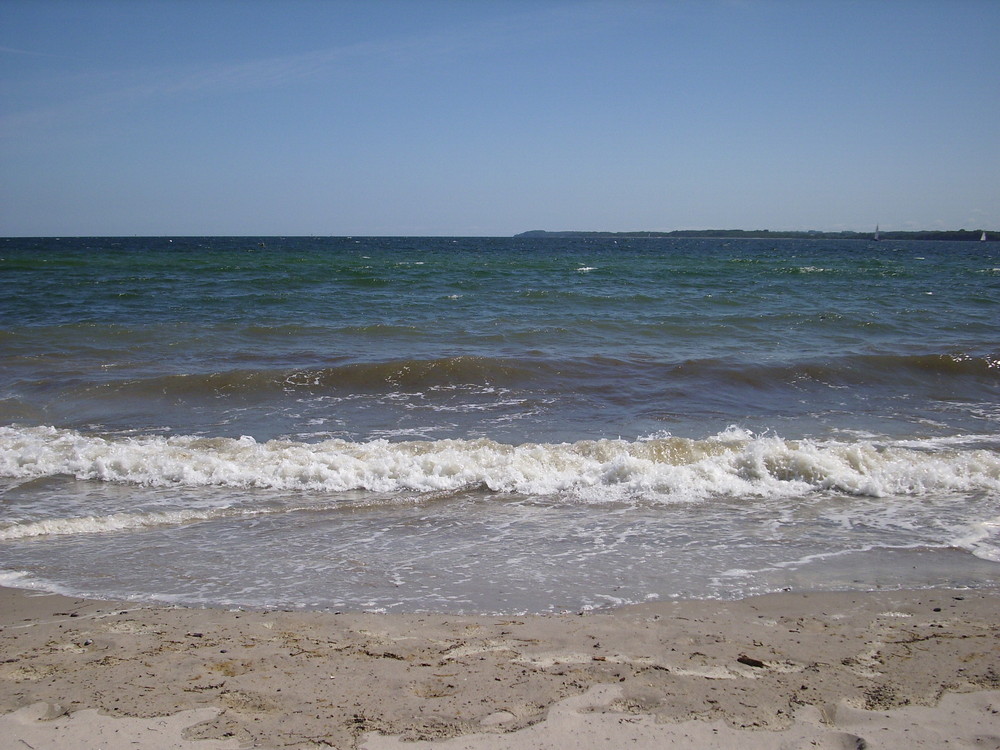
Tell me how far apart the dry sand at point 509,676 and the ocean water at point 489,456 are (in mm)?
358

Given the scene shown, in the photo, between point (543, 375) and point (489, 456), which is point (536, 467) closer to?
point (489, 456)

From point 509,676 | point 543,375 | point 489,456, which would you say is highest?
point 543,375

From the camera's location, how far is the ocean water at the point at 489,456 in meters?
4.77

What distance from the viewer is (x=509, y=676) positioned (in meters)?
3.37

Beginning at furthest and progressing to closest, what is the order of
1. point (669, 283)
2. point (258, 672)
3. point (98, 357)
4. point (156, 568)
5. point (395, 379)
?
point (669, 283) < point (98, 357) < point (395, 379) < point (156, 568) < point (258, 672)

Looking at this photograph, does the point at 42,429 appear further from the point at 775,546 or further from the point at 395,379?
the point at 775,546

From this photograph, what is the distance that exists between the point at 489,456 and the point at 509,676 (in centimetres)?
397

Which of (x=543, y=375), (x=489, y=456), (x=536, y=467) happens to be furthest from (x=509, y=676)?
(x=543, y=375)

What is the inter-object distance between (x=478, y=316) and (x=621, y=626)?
14211 mm

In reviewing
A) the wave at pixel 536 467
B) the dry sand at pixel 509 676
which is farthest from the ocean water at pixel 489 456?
the dry sand at pixel 509 676

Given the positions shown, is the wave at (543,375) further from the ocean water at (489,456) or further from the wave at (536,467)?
the wave at (536,467)

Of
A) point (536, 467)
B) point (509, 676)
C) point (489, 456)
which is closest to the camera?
point (509, 676)

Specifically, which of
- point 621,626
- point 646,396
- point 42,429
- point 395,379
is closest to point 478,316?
point 395,379

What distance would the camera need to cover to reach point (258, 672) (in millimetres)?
3402
